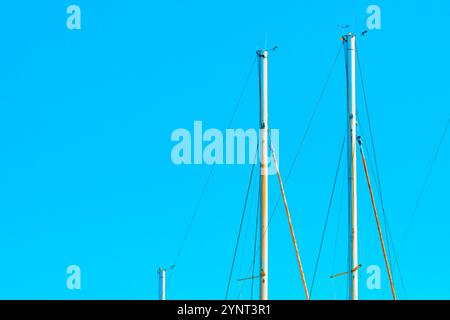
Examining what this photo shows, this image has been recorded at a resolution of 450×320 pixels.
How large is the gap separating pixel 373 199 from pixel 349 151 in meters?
2.72

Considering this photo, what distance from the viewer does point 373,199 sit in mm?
58688
